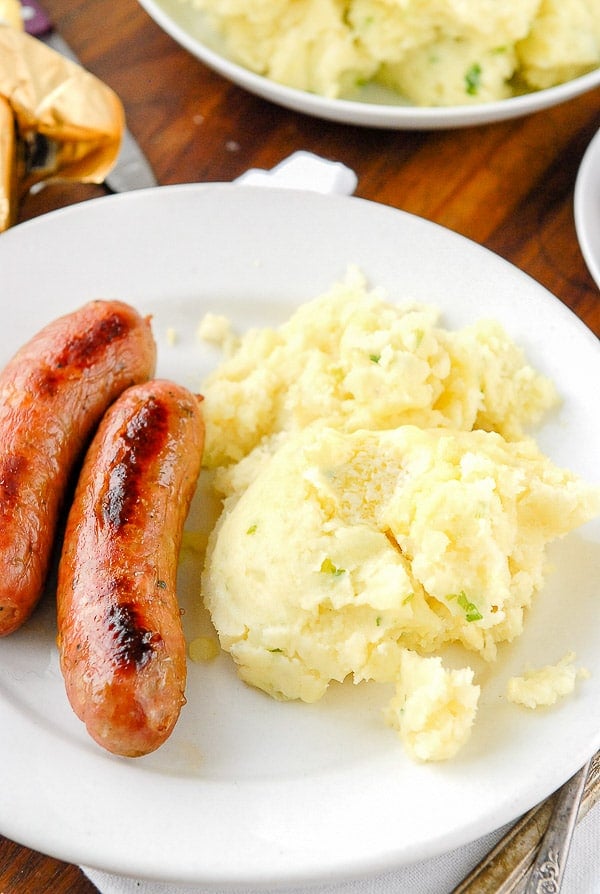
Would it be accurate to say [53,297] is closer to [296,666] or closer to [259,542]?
[259,542]

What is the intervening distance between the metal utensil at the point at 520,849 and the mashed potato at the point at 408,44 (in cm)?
229

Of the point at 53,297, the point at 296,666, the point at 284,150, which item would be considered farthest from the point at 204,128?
the point at 296,666

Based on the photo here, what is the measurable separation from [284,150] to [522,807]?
249cm

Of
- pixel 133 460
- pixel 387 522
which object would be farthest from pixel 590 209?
pixel 133 460

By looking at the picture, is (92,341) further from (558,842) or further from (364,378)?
(558,842)

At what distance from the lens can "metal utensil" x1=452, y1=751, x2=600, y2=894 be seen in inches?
82.4

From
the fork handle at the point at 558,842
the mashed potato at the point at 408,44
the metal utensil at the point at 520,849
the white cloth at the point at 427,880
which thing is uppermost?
the mashed potato at the point at 408,44

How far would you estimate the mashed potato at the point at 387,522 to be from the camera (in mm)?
2205

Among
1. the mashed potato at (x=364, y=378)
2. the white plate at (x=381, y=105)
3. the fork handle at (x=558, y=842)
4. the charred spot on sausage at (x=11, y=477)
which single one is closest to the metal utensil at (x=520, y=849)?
the fork handle at (x=558, y=842)

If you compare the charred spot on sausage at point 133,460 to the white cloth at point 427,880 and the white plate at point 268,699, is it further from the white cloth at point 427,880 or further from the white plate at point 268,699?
the white cloth at point 427,880

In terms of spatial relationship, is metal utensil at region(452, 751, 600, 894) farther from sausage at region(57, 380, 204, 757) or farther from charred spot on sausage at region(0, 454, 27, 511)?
charred spot on sausage at region(0, 454, 27, 511)

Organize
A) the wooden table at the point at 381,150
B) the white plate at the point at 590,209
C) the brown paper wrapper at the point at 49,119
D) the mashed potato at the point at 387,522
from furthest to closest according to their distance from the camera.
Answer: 1. the wooden table at the point at 381,150
2. the brown paper wrapper at the point at 49,119
3. the white plate at the point at 590,209
4. the mashed potato at the point at 387,522

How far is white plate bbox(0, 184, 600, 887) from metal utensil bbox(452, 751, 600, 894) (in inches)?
5.1

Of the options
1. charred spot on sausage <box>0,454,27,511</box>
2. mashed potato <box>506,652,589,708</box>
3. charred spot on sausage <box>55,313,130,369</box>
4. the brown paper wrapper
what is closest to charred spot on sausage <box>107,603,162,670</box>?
charred spot on sausage <box>0,454,27,511</box>
